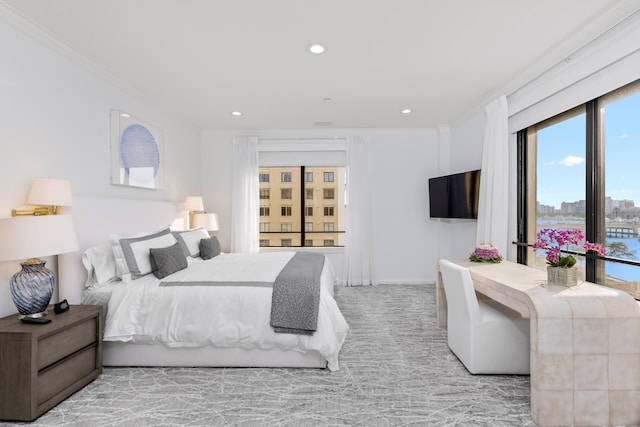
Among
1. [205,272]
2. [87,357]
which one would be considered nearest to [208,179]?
[205,272]

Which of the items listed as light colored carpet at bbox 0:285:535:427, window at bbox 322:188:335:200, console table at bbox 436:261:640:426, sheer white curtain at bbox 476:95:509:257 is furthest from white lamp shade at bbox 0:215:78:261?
window at bbox 322:188:335:200

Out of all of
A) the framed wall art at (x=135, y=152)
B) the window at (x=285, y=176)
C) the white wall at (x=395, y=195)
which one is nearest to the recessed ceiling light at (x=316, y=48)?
the framed wall art at (x=135, y=152)

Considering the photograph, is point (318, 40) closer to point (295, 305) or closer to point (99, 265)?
point (295, 305)

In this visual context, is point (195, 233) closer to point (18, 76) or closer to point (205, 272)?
point (205, 272)

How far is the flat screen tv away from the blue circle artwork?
3.91 m

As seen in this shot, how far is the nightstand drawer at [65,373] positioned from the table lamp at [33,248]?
14.9 inches

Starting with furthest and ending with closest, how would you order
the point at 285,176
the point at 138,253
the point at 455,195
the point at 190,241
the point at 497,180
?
the point at 285,176 < the point at 455,195 < the point at 190,241 < the point at 497,180 < the point at 138,253

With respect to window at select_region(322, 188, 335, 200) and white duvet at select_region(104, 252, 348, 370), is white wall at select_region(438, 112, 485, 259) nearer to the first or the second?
window at select_region(322, 188, 335, 200)

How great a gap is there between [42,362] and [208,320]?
99 cm

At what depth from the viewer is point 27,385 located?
1.88 m

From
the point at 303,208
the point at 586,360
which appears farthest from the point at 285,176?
the point at 586,360

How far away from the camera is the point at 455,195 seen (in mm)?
4402

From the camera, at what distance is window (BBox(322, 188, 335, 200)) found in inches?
248

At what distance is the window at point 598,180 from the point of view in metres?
2.38
